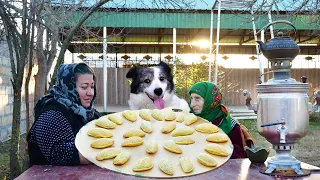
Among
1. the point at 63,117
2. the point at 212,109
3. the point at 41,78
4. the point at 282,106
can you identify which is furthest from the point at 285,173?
the point at 41,78

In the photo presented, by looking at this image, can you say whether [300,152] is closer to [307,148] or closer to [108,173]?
[307,148]

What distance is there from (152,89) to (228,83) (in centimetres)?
1388

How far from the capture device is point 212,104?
8.46ft

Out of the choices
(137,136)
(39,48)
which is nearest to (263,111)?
(137,136)

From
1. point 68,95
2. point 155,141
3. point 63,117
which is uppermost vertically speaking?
point 68,95

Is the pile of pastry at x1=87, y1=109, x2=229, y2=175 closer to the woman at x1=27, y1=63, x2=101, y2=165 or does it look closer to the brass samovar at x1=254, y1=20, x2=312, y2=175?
the woman at x1=27, y1=63, x2=101, y2=165

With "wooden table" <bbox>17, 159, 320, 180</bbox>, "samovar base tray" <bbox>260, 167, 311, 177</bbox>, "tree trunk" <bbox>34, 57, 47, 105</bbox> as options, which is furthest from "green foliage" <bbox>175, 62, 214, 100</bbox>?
"samovar base tray" <bbox>260, 167, 311, 177</bbox>

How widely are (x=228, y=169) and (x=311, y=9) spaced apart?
537cm

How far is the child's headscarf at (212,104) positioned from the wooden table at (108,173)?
68cm

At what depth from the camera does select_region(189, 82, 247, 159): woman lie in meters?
2.56

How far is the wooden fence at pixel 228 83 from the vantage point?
16767 millimetres

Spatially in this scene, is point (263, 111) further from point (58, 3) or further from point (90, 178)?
point (58, 3)

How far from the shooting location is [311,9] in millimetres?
6316

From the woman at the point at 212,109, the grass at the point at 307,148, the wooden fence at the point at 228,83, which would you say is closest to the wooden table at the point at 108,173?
the woman at the point at 212,109
